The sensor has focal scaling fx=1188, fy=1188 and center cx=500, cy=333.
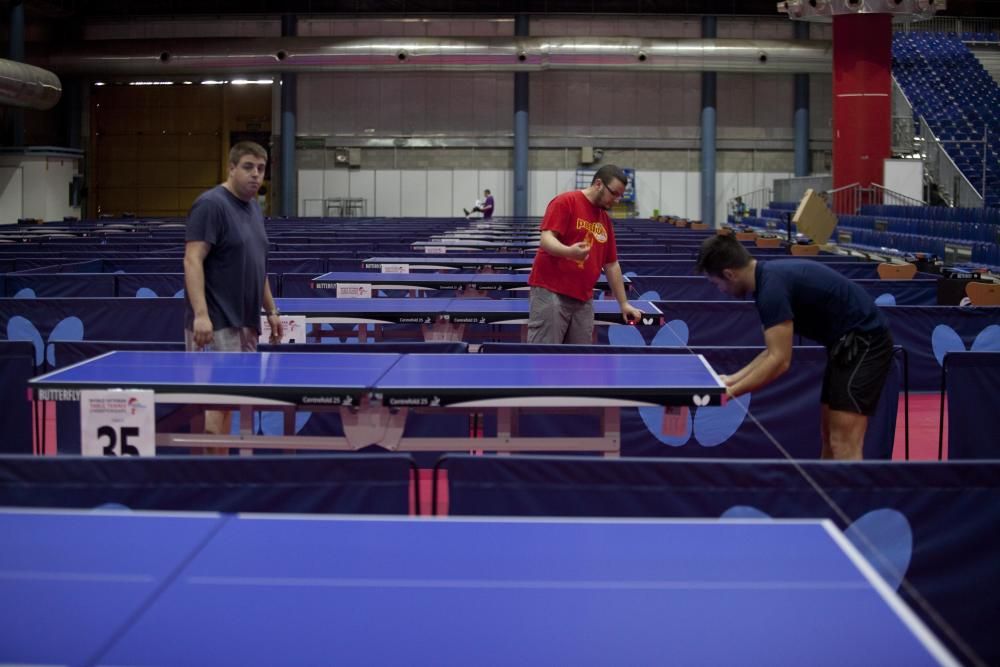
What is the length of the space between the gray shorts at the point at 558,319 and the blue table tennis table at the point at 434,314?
303 mm

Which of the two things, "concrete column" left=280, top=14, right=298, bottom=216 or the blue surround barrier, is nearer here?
the blue surround barrier

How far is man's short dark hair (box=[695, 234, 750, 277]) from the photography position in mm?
4730

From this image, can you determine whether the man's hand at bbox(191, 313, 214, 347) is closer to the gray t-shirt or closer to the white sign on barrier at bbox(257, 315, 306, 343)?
the gray t-shirt

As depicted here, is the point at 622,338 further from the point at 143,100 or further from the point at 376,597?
the point at 143,100

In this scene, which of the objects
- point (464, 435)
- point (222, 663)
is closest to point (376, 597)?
point (222, 663)

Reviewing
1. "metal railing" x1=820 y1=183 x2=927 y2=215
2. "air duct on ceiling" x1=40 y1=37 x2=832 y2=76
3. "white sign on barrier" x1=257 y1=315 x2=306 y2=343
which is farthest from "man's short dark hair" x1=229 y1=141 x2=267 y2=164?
"air duct on ceiling" x1=40 y1=37 x2=832 y2=76

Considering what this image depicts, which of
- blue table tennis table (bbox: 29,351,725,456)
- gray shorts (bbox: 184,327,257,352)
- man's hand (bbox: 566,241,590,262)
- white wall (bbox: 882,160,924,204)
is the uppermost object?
white wall (bbox: 882,160,924,204)

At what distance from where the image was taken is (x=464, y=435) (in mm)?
5781

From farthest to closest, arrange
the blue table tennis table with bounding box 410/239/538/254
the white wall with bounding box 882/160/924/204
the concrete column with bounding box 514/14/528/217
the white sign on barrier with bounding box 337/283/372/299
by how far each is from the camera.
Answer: the concrete column with bounding box 514/14/528/217 < the white wall with bounding box 882/160/924/204 < the blue table tennis table with bounding box 410/239/538/254 < the white sign on barrier with bounding box 337/283/372/299

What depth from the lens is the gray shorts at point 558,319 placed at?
22.9 ft

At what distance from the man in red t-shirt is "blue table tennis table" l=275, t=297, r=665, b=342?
0.29m

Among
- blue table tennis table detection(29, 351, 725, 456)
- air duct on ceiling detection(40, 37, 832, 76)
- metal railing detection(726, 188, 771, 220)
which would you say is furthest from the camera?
metal railing detection(726, 188, 771, 220)

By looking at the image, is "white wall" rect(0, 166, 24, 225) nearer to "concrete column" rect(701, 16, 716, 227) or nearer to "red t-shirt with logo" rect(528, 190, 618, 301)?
"concrete column" rect(701, 16, 716, 227)

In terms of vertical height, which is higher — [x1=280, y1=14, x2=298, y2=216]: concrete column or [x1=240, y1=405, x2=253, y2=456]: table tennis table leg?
[x1=280, y1=14, x2=298, y2=216]: concrete column
